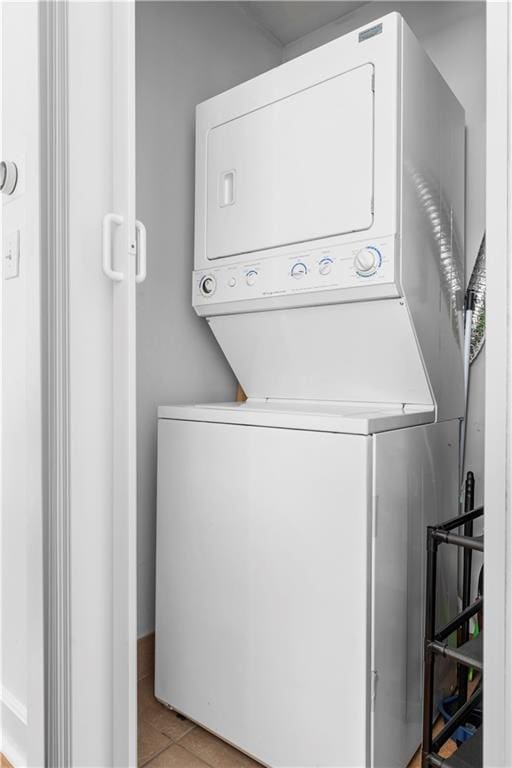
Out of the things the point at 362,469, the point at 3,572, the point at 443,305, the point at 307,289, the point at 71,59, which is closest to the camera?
the point at 71,59

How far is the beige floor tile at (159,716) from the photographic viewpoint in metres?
1.71

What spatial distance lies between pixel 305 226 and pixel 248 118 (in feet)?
1.61

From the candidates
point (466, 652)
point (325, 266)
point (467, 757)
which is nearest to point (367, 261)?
point (325, 266)

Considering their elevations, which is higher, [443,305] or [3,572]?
[443,305]

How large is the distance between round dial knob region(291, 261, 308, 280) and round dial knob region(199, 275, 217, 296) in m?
0.37

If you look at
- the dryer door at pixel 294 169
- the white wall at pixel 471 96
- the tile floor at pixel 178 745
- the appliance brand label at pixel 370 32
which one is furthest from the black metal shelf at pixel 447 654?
the appliance brand label at pixel 370 32

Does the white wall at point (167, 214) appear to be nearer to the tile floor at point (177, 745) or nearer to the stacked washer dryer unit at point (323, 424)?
the stacked washer dryer unit at point (323, 424)

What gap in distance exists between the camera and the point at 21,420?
52.4 inches

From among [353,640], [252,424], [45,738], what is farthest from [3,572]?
[353,640]

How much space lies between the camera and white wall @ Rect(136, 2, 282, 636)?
1.93m

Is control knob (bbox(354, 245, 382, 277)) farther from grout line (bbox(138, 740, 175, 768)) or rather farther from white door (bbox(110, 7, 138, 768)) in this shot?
grout line (bbox(138, 740, 175, 768))

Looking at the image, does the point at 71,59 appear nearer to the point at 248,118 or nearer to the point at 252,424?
the point at 248,118

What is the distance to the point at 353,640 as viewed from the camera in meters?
1.33

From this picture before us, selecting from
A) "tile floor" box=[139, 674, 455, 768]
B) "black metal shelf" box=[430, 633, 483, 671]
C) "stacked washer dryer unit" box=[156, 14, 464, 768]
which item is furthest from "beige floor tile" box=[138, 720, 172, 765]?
"black metal shelf" box=[430, 633, 483, 671]
